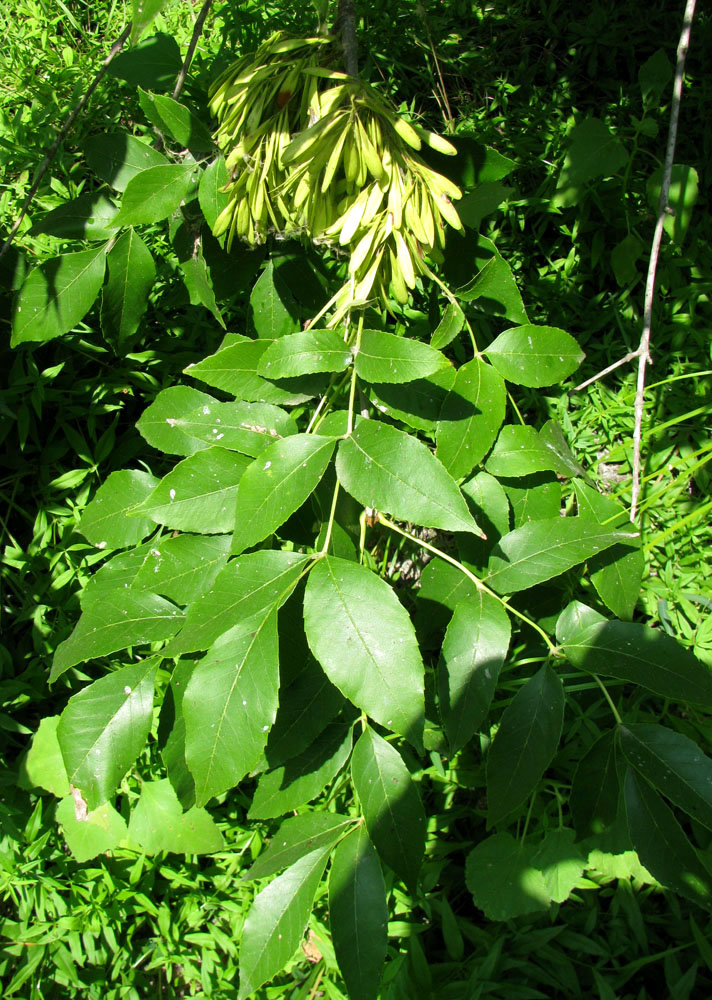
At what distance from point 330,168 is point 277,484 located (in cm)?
42

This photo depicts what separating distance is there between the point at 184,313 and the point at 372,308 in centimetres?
91

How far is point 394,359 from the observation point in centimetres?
93

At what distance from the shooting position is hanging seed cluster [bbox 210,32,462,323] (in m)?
0.97

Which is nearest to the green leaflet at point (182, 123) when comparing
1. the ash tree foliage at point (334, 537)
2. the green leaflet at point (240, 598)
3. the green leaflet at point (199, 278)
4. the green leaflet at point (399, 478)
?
the ash tree foliage at point (334, 537)

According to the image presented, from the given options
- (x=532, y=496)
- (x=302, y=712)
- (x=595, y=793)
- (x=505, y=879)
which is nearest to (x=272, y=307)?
(x=532, y=496)

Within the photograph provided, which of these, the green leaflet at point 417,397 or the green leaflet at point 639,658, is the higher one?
the green leaflet at point 417,397

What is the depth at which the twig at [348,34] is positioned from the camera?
114 centimetres

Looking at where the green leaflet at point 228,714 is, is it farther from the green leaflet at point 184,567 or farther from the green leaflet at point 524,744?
the green leaflet at point 524,744

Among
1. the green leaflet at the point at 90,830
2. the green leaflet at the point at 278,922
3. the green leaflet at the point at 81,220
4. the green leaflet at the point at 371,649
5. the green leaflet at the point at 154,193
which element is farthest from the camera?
the green leaflet at the point at 90,830

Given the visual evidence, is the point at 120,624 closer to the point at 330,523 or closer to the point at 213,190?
the point at 330,523

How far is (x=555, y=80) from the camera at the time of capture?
85.0 inches

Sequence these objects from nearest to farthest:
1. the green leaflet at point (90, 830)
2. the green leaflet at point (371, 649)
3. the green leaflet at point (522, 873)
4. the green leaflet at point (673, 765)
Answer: the green leaflet at point (371, 649), the green leaflet at point (673, 765), the green leaflet at point (522, 873), the green leaflet at point (90, 830)

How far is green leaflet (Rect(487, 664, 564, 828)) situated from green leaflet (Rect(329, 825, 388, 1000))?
191mm

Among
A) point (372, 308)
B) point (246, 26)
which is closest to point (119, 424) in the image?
point (372, 308)
